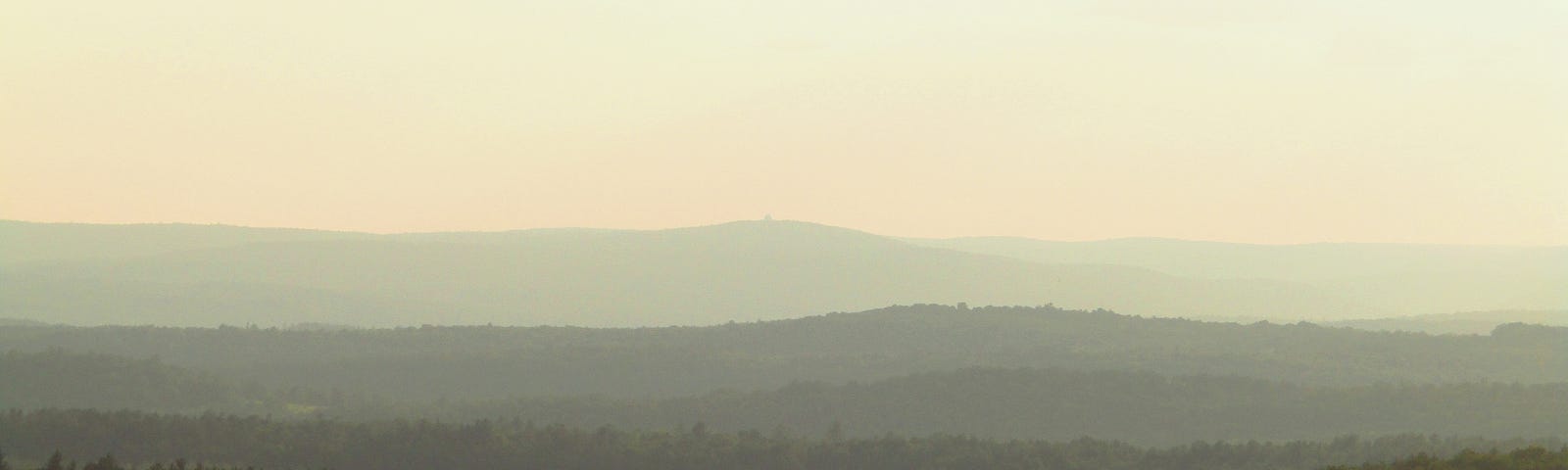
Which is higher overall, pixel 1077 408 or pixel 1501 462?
pixel 1077 408

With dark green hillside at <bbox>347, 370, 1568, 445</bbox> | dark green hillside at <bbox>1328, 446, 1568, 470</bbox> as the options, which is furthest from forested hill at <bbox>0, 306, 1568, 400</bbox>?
dark green hillside at <bbox>1328, 446, 1568, 470</bbox>

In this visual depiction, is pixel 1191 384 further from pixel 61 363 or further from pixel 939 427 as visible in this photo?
pixel 61 363

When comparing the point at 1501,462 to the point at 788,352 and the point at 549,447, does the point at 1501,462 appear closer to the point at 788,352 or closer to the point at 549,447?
the point at 549,447

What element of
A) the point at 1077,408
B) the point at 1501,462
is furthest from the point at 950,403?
the point at 1501,462

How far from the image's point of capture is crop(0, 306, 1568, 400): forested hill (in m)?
71.4

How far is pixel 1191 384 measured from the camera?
64.4 m

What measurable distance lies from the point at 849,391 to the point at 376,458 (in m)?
23.3

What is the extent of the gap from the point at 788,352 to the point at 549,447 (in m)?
35.2

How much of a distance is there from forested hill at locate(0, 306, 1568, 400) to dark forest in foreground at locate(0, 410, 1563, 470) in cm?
1922

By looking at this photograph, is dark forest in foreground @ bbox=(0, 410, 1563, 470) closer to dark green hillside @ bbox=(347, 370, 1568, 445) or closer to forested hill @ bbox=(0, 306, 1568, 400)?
dark green hillside @ bbox=(347, 370, 1568, 445)

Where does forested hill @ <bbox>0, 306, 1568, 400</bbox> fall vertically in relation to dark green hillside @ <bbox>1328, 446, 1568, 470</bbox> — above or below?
above

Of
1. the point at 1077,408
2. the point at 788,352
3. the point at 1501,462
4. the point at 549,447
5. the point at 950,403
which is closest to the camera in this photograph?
the point at 1501,462

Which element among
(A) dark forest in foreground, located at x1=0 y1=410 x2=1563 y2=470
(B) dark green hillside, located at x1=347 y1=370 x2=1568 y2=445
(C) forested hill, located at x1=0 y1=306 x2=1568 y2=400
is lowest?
(A) dark forest in foreground, located at x1=0 y1=410 x2=1563 y2=470

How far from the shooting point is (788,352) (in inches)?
3201
